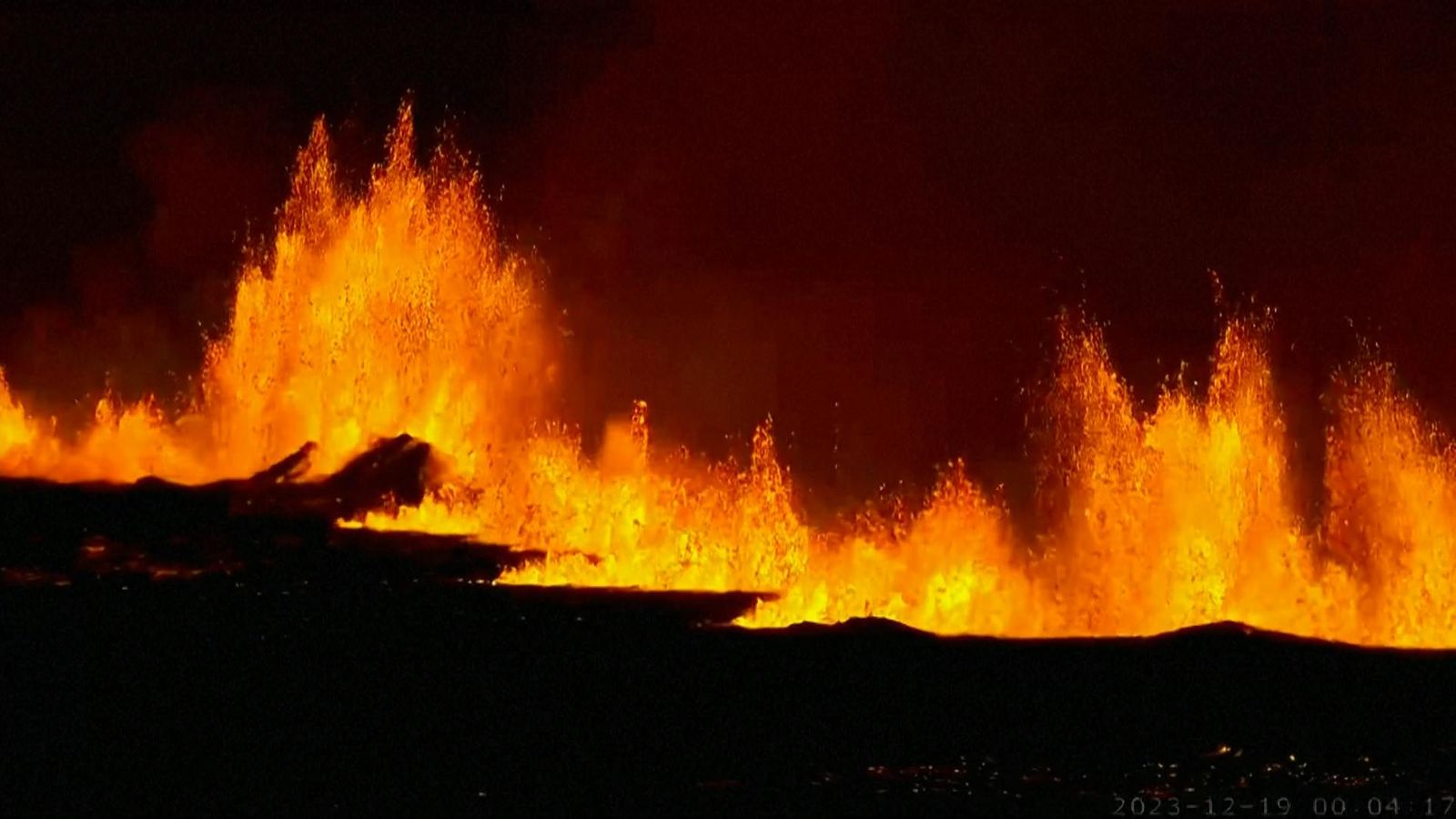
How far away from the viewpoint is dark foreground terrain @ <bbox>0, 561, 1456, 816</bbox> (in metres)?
18.4

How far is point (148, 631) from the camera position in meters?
23.3

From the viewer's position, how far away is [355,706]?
20.8 m

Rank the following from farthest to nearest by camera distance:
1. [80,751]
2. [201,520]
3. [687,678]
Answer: [201,520] → [687,678] → [80,751]

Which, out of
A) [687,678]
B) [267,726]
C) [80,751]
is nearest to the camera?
[80,751]

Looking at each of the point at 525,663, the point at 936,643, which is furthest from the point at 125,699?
the point at 936,643

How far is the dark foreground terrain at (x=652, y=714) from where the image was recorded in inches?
723

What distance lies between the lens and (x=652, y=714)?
21.2 meters

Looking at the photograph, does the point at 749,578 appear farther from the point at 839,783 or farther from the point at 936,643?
the point at 839,783

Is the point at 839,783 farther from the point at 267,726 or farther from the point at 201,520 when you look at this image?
the point at 201,520

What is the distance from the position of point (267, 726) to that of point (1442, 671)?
1596 cm

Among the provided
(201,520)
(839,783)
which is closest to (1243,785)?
(839,783)

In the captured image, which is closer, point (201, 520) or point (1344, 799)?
point (1344, 799)

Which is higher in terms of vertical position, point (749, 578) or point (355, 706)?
point (749, 578)

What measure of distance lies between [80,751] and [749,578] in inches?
581
